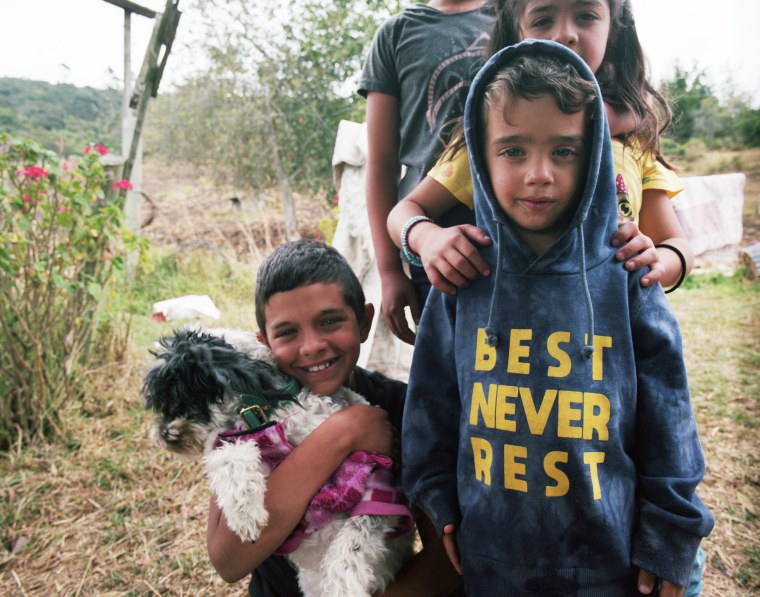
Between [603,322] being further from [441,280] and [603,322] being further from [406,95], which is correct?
[406,95]

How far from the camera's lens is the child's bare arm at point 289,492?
3.51 feet

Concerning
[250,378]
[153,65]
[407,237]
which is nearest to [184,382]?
[250,378]

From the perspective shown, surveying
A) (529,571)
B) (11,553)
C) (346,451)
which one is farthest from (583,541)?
(11,553)

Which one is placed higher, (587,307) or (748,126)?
(748,126)

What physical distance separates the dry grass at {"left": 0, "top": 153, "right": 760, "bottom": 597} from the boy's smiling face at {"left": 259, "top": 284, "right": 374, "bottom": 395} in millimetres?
1354

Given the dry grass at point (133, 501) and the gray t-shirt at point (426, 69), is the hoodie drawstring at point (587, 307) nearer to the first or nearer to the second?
the gray t-shirt at point (426, 69)

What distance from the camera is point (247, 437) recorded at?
3.56 feet

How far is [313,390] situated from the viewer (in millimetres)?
1267

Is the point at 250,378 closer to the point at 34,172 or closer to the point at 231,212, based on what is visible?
the point at 34,172

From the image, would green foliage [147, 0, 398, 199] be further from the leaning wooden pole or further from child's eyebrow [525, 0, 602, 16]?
child's eyebrow [525, 0, 602, 16]

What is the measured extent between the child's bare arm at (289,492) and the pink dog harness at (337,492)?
0.03m

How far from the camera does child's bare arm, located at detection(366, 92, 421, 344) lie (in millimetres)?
1435

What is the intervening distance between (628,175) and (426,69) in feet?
1.89

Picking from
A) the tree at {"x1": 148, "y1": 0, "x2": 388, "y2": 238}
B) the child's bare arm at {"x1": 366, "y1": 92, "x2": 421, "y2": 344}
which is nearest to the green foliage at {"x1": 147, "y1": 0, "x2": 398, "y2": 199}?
the tree at {"x1": 148, "y1": 0, "x2": 388, "y2": 238}
